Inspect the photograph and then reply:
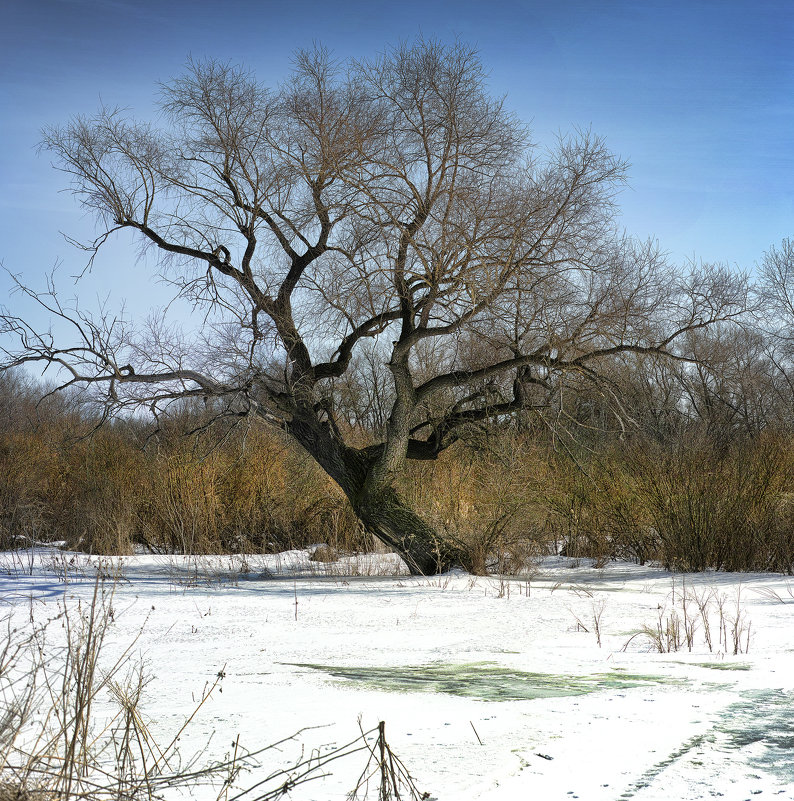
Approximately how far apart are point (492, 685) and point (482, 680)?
0.15 m

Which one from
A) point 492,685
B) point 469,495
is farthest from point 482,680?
point 469,495

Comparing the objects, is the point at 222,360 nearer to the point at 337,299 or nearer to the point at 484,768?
the point at 337,299

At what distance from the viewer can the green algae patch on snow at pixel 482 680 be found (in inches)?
172

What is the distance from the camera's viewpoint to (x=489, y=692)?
439cm

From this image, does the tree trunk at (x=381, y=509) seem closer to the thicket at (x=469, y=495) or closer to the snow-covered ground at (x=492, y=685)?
the thicket at (x=469, y=495)

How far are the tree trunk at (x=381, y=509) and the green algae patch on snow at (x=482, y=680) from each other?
600 centimetres

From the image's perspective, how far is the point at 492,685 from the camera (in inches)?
180

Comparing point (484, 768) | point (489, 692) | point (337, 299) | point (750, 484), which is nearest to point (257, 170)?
point (337, 299)

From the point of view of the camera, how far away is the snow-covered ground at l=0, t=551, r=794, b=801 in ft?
10.4

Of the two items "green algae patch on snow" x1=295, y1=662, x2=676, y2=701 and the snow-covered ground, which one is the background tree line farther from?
"green algae patch on snow" x1=295, y1=662, x2=676, y2=701

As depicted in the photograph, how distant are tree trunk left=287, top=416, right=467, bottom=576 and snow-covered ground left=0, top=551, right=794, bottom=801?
2.22 metres

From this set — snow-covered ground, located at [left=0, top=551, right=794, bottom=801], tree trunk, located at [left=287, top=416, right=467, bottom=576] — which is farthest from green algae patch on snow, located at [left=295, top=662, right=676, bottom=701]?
tree trunk, located at [left=287, top=416, right=467, bottom=576]

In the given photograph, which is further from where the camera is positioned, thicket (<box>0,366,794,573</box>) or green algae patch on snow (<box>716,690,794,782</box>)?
thicket (<box>0,366,794,573</box>)

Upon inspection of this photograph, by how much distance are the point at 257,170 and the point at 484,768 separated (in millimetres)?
10026
